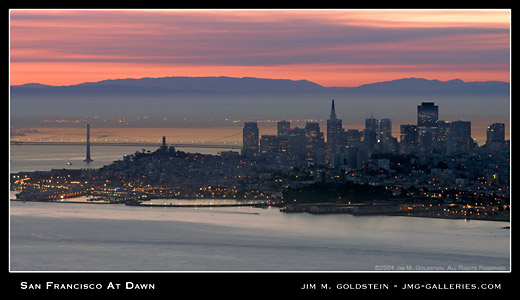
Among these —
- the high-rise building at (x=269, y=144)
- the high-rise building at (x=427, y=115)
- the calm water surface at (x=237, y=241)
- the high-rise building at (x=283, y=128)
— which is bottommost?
the calm water surface at (x=237, y=241)

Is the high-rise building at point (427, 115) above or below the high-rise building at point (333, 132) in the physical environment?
above

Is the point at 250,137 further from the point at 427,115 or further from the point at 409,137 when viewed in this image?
the point at 427,115

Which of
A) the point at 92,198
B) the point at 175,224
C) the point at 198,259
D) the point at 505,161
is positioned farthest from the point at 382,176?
the point at 198,259

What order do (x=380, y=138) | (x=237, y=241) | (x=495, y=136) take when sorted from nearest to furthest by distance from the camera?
(x=237, y=241) → (x=495, y=136) → (x=380, y=138)

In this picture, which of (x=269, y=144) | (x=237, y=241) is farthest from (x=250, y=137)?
(x=237, y=241)

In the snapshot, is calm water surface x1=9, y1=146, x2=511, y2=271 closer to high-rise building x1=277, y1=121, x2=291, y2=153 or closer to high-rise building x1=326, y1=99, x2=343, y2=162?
high-rise building x1=277, y1=121, x2=291, y2=153

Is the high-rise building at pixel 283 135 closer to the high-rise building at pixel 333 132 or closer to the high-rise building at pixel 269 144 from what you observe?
the high-rise building at pixel 269 144

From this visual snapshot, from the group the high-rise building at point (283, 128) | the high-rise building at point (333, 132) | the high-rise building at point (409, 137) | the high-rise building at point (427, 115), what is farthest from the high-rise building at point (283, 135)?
the high-rise building at point (427, 115)

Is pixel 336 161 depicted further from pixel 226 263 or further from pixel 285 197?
pixel 226 263
